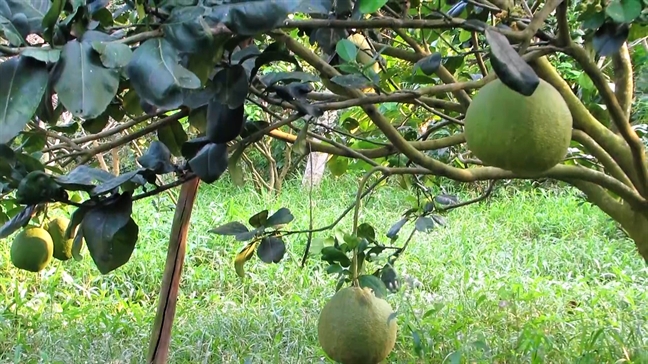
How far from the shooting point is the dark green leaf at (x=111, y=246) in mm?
897

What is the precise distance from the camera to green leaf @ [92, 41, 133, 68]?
0.60 metres

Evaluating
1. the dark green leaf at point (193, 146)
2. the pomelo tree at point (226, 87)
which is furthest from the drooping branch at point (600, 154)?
the dark green leaf at point (193, 146)

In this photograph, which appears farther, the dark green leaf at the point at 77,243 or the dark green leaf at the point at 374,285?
the dark green leaf at the point at 374,285

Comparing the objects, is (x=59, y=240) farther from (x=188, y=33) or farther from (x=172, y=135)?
(x=188, y=33)

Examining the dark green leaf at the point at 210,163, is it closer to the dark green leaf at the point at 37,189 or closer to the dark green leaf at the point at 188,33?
the dark green leaf at the point at 37,189

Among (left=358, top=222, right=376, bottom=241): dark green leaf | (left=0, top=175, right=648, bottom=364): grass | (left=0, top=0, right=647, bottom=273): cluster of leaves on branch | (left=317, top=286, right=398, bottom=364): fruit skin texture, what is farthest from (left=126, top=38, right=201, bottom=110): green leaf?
(left=0, top=175, right=648, bottom=364): grass

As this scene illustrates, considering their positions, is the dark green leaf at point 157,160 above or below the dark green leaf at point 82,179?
above

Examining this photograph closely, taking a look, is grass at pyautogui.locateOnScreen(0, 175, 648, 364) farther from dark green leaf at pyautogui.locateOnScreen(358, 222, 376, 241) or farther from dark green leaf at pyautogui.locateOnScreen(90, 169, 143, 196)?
dark green leaf at pyautogui.locateOnScreen(90, 169, 143, 196)

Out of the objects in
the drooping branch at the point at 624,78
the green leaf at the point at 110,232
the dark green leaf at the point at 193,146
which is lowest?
the green leaf at the point at 110,232

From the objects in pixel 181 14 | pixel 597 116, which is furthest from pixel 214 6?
pixel 597 116

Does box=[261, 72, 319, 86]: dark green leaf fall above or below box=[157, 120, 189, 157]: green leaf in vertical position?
above

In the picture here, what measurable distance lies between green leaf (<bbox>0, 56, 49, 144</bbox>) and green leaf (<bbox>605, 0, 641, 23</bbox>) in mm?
789

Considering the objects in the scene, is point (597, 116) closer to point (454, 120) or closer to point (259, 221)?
point (454, 120)

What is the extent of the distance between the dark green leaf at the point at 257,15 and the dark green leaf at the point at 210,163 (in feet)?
1.36
